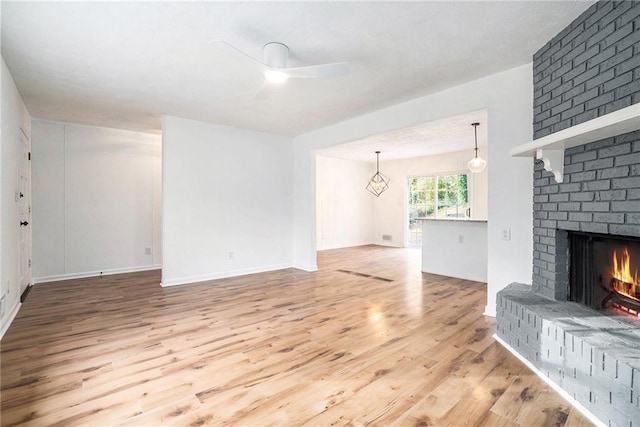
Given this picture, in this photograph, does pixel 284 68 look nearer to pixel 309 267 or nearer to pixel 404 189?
pixel 309 267

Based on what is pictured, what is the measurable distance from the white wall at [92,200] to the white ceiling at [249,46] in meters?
1.23

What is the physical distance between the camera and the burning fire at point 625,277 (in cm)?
198

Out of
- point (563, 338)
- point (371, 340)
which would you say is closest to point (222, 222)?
point (371, 340)

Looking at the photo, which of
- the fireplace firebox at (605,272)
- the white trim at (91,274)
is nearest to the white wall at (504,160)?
the fireplace firebox at (605,272)

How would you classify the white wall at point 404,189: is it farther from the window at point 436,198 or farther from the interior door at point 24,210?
the interior door at point 24,210

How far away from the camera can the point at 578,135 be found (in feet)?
6.08

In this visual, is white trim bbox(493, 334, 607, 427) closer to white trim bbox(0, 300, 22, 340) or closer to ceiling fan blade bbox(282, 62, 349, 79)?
ceiling fan blade bbox(282, 62, 349, 79)

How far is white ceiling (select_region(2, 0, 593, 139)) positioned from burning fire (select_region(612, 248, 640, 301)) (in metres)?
1.71

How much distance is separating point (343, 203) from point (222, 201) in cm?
460

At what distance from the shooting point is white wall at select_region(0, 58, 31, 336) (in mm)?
2883

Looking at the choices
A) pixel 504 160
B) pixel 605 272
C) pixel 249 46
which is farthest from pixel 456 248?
pixel 249 46

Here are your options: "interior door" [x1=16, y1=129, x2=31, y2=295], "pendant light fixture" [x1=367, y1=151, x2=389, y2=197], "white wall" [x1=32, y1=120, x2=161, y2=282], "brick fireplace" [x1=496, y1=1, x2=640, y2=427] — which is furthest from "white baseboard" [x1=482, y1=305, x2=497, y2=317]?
"pendant light fixture" [x1=367, y1=151, x2=389, y2=197]

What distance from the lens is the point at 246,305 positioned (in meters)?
3.67

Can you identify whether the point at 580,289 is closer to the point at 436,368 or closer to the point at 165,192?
the point at 436,368
